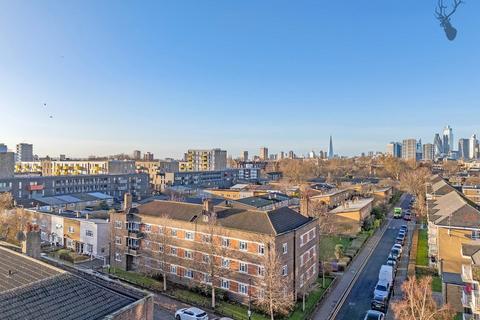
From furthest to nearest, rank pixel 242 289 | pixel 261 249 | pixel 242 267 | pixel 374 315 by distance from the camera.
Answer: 1. pixel 242 267
2. pixel 242 289
3. pixel 261 249
4. pixel 374 315

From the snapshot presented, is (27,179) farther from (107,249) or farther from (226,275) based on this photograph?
(226,275)

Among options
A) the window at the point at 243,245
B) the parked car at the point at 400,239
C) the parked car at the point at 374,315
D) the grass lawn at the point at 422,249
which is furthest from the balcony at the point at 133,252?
the parked car at the point at 400,239

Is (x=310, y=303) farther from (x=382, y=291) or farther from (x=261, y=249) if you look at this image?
(x=261, y=249)

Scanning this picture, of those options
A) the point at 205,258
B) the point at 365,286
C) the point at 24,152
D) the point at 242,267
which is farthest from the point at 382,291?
the point at 24,152

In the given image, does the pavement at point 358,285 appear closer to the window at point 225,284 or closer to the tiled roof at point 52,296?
the window at point 225,284

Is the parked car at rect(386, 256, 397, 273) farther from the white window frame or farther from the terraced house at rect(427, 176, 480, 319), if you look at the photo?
the white window frame

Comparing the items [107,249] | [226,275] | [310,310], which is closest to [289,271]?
[310,310]
